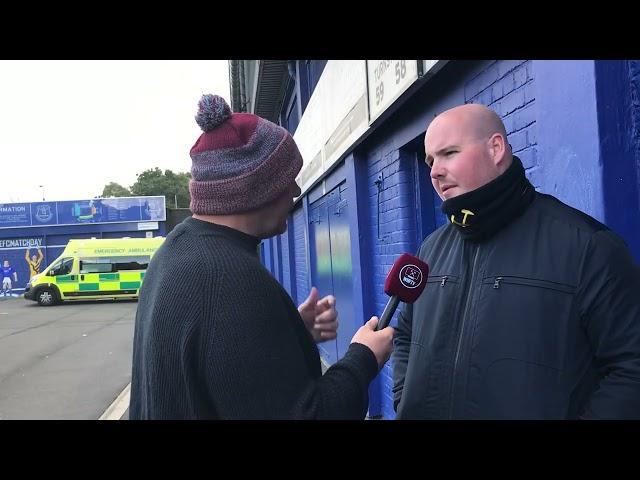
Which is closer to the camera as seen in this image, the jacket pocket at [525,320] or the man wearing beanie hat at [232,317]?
the man wearing beanie hat at [232,317]

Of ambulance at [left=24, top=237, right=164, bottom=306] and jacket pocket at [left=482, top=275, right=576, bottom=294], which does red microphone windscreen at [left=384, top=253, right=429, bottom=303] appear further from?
ambulance at [left=24, top=237, right=164, bottom=306]

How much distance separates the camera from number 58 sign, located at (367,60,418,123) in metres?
3.27

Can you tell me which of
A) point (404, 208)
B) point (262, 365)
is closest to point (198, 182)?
point (262, 365)

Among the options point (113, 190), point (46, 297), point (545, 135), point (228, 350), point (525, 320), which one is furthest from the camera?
point (113, 190)

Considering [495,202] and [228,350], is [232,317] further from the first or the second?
[495,202]

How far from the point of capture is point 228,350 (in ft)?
4.13

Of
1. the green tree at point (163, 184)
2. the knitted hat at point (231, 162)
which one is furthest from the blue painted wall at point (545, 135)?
the green tree at point (163, 184)

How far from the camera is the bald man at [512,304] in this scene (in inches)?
58.2

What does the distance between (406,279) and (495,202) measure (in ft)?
1.19

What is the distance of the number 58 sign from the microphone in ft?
5.44

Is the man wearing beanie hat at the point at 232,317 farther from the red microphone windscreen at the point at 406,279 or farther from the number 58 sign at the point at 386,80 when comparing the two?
the number 58 sign at the point at 386,80

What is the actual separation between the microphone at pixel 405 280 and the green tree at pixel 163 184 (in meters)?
67.2

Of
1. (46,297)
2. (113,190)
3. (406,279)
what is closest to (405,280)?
(406,279)

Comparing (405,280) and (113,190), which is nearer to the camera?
(405,280)
